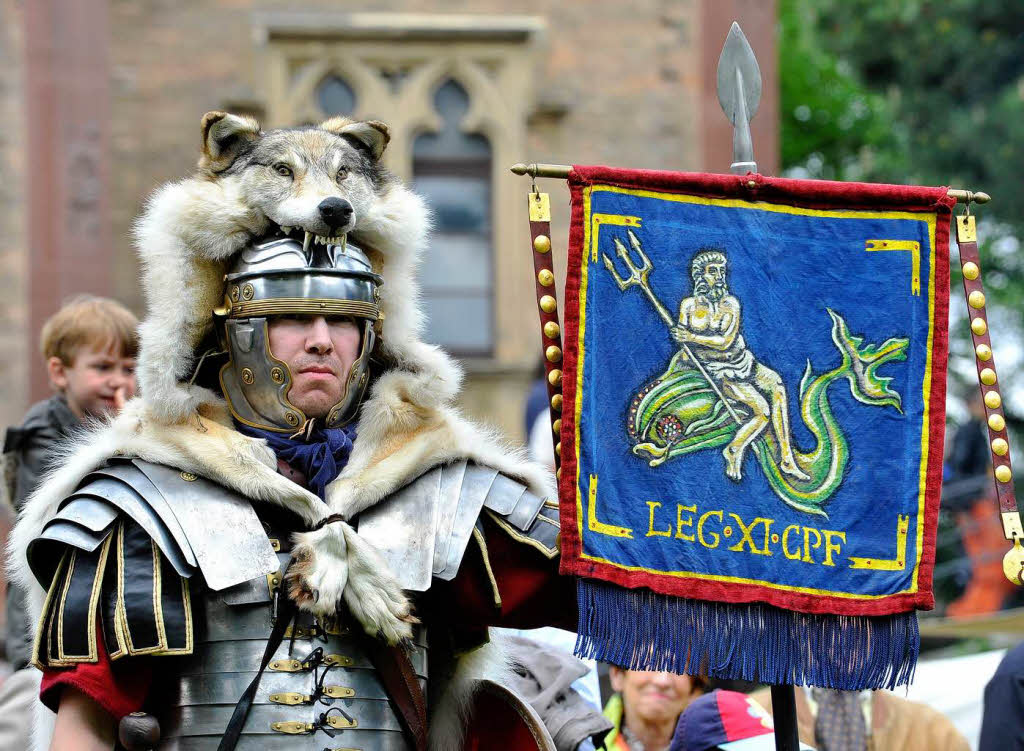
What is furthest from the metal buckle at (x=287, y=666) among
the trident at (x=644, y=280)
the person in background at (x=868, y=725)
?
the person in background at (x=868, y=725)

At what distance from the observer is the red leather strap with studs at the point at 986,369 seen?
4605 millimetres

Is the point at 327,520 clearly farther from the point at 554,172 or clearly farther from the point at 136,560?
the point at 554,172

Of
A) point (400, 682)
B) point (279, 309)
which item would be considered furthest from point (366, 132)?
point (400, 682)

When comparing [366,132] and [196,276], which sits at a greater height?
[366,132]

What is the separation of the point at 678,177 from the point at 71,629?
66.3 inches

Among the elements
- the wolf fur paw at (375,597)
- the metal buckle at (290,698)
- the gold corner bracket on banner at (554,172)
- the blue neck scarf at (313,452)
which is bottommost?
the metal buckle at (290,698)

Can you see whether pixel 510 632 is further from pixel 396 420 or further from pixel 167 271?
pixel 167 271

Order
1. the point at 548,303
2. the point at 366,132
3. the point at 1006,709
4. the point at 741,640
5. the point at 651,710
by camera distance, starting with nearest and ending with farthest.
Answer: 1. the point at 548,303
2. the point at 741,640
3. the point at 366,132
4. the point at 1006,709
5. the point at 651,710

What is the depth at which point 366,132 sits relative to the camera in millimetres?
4797

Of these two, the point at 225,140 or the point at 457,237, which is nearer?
the point at 225,140

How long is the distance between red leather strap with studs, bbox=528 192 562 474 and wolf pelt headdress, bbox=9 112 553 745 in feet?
0.78

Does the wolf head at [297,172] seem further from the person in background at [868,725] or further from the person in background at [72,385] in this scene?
the person in background at [868,725]

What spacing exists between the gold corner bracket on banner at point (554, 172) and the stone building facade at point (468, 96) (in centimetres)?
996

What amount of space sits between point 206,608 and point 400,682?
452 millimetres
